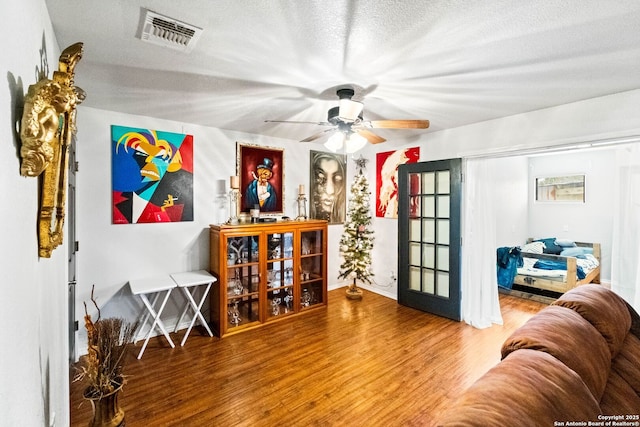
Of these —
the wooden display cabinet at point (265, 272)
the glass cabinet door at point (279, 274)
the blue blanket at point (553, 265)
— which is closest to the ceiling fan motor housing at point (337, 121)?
the wooden display cabinet at point (265, 272)

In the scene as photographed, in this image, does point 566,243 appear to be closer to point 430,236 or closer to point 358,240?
point 430,236

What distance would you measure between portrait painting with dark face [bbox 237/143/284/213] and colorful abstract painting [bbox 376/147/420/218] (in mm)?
1574

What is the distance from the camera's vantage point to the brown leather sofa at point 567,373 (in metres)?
0.79

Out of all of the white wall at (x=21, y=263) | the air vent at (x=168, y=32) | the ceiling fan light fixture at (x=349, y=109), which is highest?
the air vent at (x=168, y=32)

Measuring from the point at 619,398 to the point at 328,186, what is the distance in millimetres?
3788

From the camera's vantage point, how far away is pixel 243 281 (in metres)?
3.41

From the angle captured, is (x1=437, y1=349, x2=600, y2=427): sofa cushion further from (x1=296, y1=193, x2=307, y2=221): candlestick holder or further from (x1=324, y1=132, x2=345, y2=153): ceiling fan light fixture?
(x1=296, y1=193, x2=307, y2=221): candlestick holder

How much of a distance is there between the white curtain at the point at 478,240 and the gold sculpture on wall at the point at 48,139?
146 inches

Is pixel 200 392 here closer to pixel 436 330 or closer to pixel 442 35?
pixel 436 330

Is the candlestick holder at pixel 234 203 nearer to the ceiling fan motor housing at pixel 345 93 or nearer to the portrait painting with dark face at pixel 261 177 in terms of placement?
the portrait painting with dark face at pixel 261 177

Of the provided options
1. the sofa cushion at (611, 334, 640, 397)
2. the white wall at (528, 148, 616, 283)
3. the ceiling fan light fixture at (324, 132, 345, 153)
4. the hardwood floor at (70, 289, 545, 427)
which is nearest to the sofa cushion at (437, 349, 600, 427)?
the sofa cushion at (611, 334, 640, 397)

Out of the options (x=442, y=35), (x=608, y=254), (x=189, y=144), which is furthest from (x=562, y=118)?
(x=608, y=254)

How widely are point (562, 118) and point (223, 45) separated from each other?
3.09 m

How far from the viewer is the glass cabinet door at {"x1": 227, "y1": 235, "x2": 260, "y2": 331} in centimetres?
326
